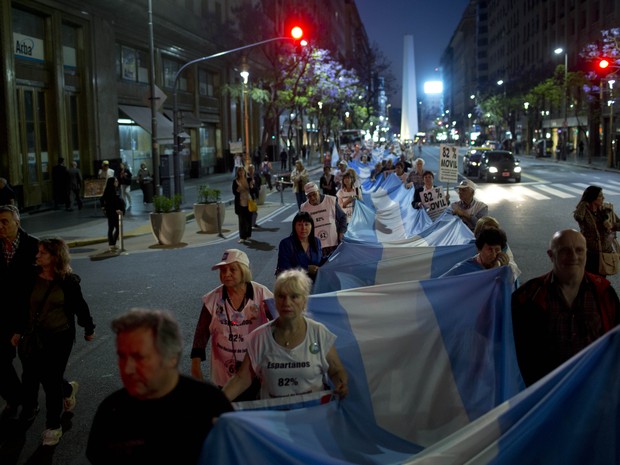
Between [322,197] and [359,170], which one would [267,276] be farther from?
[359,170]

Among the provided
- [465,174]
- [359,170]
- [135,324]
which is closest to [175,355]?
[135,324]

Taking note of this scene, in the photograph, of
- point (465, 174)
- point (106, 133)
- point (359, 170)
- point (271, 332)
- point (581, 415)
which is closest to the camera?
point (581, 415)

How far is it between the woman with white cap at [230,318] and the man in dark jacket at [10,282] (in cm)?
190

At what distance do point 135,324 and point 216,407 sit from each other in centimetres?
48

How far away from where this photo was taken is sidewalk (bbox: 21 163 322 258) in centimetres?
1723

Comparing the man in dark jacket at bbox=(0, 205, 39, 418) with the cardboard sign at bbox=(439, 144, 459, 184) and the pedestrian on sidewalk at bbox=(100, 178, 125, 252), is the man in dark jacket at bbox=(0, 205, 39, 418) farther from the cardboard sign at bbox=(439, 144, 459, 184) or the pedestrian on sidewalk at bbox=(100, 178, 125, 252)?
the cardboard sign at bbox=(439, 144, 459, 184)

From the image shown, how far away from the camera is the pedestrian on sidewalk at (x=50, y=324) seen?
5.72 m

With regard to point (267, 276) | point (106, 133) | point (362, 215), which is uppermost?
point (106, 133)

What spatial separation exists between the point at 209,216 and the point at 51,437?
13.8 m

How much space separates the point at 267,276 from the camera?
12578mm

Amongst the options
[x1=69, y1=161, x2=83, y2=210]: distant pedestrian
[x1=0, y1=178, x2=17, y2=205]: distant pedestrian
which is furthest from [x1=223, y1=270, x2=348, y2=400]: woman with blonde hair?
[x1=69, y1=161, x2=83, y2=210]: distant pedestrian

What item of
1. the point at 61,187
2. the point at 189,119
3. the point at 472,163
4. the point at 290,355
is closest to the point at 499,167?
the point at 472,163

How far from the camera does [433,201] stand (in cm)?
1320

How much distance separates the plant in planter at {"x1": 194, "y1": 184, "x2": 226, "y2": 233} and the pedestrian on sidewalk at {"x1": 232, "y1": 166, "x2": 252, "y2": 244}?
72.7 inches
